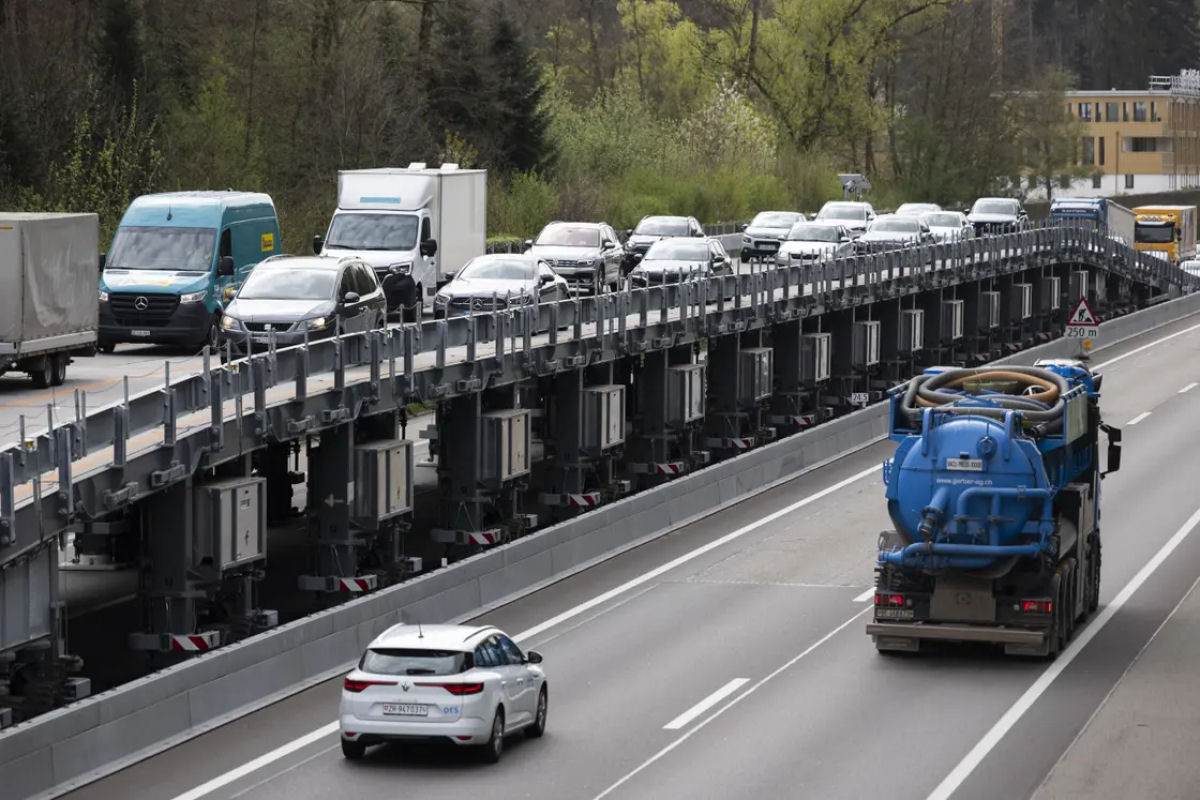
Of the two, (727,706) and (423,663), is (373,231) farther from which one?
(423,663)

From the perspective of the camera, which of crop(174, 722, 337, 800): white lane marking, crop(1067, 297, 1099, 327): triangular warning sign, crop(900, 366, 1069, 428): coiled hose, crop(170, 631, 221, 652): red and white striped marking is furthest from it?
crop(1067, 297, 1099, 327): triangular warning sign

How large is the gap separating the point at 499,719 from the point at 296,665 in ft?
14.3

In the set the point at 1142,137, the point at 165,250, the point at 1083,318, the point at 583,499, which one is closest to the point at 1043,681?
the point at 583,499

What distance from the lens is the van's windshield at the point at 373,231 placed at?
149 feet

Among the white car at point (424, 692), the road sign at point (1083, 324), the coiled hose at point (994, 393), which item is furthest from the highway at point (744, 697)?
the road sign at point (1083, 324)

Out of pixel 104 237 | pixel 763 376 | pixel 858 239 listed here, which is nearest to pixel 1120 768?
pixel 763 376

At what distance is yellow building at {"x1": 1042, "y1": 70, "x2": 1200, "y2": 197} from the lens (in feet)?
560

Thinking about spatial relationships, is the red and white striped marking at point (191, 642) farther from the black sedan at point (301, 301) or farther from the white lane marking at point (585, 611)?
the black sedan at point (301, 301)

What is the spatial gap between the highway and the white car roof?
47.7 inches

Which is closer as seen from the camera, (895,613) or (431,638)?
(431,638)

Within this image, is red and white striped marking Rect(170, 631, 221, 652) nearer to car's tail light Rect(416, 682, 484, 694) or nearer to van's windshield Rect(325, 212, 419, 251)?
car's tail light Rect(416, 682, 484, 694)

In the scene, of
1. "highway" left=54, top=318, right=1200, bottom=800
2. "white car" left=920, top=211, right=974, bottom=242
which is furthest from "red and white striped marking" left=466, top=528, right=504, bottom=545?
"white car" left=920, top=211, right=974, bottom=242

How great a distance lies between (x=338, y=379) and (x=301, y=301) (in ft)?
19.3

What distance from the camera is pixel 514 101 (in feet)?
260
